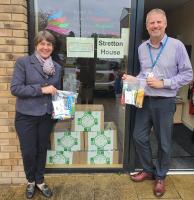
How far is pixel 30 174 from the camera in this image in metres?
3.00

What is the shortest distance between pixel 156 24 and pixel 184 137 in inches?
115

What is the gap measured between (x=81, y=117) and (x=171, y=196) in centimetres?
139

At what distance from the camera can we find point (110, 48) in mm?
3268

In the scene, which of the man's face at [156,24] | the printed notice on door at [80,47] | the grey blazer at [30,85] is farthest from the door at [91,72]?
the grey blazer at [30,85]

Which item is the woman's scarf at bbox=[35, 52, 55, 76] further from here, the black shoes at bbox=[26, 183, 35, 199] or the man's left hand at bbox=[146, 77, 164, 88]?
the black shoes at bbox=[26, 183, 35, 199]

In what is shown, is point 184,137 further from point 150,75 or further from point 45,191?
point 45,191

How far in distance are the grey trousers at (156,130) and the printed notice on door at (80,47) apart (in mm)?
885

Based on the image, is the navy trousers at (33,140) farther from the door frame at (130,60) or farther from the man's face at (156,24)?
the man's face at (156,24)

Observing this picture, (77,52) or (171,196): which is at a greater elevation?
(77,52)

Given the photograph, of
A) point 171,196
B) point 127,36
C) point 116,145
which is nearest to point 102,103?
point 116,145

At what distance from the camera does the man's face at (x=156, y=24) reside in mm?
2744

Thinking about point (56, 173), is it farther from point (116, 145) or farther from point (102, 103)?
point (102, 103)

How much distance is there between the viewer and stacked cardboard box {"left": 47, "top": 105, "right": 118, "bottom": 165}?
3.48 metres

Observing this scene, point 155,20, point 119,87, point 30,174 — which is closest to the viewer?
point 155,20
